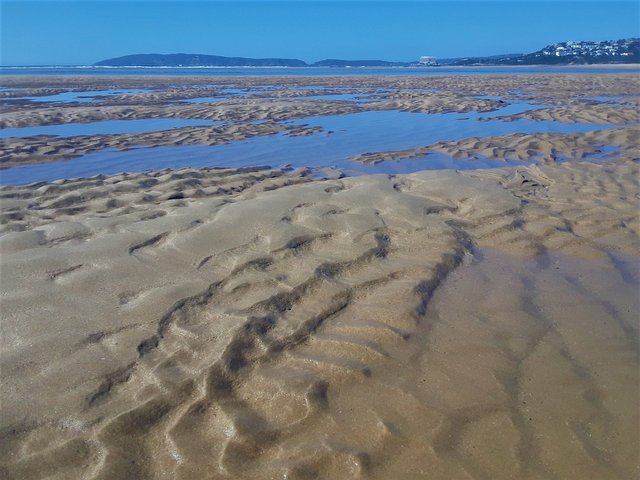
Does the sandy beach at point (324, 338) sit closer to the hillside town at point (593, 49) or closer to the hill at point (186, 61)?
the hillside town at point (593, 49)

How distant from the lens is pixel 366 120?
16.8m

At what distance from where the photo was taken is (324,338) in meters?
3.25

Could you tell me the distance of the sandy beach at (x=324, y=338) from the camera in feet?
7.73

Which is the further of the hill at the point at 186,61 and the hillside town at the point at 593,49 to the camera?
the hill at the point at 186,61

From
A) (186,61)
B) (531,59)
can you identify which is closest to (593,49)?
(531,59)

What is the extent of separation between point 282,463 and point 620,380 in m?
2.04

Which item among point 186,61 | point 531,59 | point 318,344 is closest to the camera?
point 318,344

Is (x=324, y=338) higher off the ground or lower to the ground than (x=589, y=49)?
higher

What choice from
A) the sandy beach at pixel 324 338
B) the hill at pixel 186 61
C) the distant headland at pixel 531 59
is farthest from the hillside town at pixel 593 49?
the sandy beach at pixel 324 338

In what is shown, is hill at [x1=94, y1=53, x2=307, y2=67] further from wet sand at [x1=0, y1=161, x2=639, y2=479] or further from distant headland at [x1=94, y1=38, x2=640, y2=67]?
wet sand at [x1=0, y1=161, x2=639, y2=479]

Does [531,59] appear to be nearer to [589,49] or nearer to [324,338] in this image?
[589,49]

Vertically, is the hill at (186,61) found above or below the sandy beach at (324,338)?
below

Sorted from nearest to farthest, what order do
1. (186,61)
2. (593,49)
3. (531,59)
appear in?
(531,59)
(593,49)
(186,61)

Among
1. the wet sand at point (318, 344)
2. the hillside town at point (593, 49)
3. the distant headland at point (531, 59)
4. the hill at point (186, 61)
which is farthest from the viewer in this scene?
the hill at point (186, 61)
